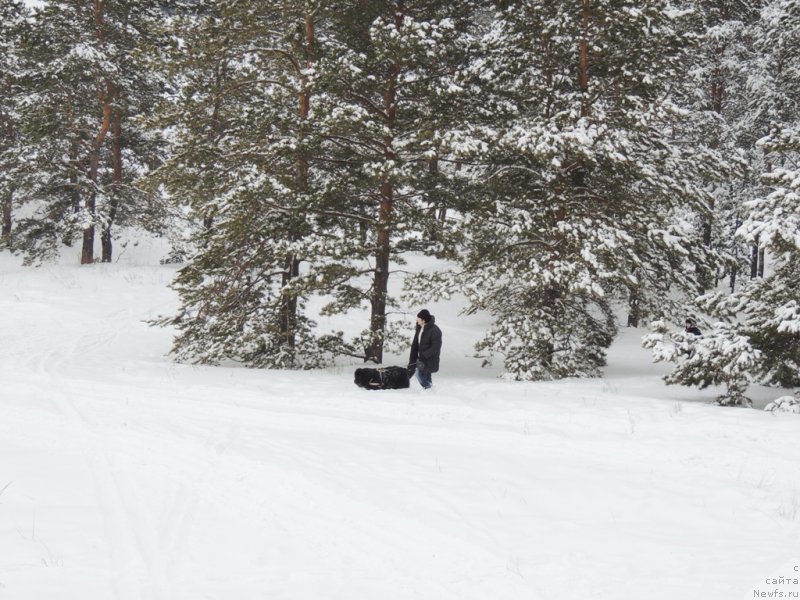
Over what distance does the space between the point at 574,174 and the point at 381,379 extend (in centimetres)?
656

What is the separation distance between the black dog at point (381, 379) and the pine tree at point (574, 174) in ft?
7.17

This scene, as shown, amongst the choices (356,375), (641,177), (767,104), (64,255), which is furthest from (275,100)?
(64,255)

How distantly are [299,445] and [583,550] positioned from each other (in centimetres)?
384

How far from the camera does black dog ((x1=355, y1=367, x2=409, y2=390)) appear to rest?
11016mm

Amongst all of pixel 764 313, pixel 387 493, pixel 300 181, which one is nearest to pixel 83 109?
pixel 300 181

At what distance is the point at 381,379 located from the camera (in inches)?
436

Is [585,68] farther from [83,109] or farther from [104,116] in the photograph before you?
[83,109]

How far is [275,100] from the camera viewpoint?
45.6ft

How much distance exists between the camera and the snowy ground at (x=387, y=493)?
4.29 m

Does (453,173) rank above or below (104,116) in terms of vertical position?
below

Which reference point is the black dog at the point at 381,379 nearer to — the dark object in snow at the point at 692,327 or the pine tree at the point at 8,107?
the dark object in snow at the point at 692,327

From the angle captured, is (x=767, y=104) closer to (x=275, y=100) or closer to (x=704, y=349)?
(x=704, y=349)

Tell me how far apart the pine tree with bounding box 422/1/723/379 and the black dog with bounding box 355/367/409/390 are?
2.19 metres

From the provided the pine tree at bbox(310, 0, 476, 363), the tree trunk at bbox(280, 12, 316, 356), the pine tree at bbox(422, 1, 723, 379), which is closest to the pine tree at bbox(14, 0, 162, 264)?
the tree trunk at bbox(280, 12, 316, 356)
